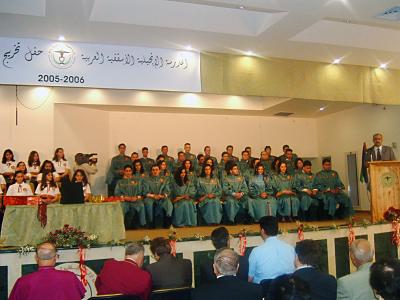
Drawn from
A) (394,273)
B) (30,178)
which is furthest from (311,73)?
(394,273)

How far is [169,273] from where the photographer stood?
134 inches

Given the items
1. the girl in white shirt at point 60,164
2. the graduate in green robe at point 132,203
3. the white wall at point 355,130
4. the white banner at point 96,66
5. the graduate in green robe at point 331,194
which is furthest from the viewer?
the white wall at point 355,130

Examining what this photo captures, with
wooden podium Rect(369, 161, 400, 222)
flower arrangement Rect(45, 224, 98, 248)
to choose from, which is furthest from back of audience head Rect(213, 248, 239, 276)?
wooden podium Rect(369, 161, 400, 222)

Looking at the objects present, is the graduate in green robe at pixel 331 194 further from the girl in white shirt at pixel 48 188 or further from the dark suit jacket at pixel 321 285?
the dark suit jacket at pixel 321 285

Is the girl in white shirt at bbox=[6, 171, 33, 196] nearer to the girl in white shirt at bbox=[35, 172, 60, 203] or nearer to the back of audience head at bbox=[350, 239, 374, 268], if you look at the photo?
the girl in white shirt at bbox=[35, 172, 60, 203]

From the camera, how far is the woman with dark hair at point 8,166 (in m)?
7.96

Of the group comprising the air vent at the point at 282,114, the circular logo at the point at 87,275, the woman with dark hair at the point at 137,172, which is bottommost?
the circular logo at the point at 87,275

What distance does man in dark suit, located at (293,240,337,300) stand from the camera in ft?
9.05

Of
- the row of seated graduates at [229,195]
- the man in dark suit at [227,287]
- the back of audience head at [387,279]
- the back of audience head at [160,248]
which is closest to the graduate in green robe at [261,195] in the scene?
the row of seated graduates at [229,195]

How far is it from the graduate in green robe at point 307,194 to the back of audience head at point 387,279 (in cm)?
653

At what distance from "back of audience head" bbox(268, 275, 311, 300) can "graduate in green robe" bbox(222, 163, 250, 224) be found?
19.6 ft

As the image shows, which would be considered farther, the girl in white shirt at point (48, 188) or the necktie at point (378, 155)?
the necktie at point (378, 155)

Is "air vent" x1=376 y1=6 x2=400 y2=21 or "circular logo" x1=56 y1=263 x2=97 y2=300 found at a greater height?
"air vent" x1=376 y1=6 x2=400 y2=21

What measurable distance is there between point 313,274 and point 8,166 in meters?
6.83
